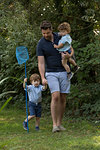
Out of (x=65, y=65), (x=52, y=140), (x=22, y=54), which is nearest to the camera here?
(x=52, y=140)

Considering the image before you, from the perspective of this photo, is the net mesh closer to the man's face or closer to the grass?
the man's face

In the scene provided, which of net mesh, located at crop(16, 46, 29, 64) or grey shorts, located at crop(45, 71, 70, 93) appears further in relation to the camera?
net mesh, located at crop(16, 46, 29, 64)

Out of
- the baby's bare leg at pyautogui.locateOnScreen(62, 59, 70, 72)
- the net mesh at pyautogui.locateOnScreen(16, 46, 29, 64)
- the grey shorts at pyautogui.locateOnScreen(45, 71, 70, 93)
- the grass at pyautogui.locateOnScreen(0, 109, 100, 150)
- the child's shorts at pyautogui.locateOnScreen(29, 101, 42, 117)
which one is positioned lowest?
the grass at pyautogui.locateOnScreen(0, 109, 100, 150)

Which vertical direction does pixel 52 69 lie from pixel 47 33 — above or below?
below

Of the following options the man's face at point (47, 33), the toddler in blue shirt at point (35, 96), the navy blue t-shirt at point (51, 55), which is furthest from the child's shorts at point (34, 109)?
the man's face at point (47, 33)

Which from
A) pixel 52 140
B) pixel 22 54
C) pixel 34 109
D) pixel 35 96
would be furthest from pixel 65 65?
pixel 52 140

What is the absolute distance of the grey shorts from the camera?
5.25 m

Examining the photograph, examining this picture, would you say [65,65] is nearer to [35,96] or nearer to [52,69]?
[52,69]

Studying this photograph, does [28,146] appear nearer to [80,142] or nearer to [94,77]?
[80,142]

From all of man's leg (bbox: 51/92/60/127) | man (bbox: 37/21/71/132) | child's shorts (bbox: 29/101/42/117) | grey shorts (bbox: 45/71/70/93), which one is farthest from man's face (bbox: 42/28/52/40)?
child's shorts (bbox: 29/101/42/117)

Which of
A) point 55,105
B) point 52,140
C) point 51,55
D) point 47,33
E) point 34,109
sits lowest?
point 52,140

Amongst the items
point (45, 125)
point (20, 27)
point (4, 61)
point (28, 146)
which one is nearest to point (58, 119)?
point (45, 125)

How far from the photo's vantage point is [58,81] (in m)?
Answer: 5.36

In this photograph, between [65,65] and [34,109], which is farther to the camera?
[34,109]
